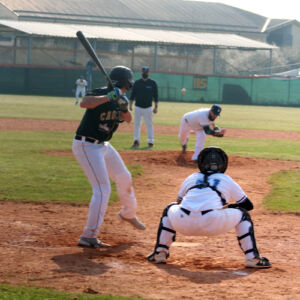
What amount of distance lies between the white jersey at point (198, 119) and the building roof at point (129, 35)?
3651 centimetres

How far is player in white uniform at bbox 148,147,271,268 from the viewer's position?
632cm

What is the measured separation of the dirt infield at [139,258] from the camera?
18.5ft

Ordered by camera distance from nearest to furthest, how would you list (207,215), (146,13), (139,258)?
(207,215) → (139,258) → (146,13)

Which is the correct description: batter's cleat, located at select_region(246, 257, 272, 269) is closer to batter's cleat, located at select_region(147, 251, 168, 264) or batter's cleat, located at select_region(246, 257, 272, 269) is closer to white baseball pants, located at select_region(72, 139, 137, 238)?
batter's cleat, located at select_region(147, 251, 168, 264)

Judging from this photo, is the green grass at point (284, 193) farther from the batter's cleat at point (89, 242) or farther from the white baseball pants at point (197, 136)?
the batter's cleat at point (89, 242)

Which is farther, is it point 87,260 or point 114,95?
point 114,95

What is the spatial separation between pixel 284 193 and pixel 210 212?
17.7 feet

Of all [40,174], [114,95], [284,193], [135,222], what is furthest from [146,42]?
[114,95]

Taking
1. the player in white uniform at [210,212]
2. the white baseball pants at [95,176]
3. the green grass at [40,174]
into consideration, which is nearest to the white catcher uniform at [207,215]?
the player in white uniform at [210,212]

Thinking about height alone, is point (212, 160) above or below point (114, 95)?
below

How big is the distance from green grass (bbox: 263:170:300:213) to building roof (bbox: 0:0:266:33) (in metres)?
56.2

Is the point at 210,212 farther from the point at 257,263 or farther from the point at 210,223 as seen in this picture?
the point at 257,263

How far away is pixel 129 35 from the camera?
55.3 metres

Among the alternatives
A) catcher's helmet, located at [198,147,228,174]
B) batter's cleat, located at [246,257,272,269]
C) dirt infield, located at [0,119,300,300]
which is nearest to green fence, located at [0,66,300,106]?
dirt infield, located at [0,119,300,300]
